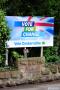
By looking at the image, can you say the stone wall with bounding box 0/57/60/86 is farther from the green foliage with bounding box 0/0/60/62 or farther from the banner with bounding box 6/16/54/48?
the green foliage with bounding box 0/0/60/62

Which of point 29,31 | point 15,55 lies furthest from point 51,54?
point 15,55

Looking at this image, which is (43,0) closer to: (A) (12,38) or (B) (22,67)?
(A) (12,38)

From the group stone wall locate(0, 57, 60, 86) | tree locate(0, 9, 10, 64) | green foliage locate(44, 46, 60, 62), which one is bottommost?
stone wall locate(0, 57, 60, 86)

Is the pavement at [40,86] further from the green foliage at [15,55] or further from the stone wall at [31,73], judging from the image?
the green foliage at [15,55]

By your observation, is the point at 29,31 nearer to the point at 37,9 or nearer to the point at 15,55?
the point at 15,55

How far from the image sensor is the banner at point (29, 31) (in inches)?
424

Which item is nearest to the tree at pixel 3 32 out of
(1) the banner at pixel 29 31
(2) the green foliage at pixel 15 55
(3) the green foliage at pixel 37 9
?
(1) the banner at pixel 29 31

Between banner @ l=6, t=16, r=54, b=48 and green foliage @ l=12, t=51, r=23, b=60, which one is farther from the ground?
banner @ l=6, t=16, r=54, b=48

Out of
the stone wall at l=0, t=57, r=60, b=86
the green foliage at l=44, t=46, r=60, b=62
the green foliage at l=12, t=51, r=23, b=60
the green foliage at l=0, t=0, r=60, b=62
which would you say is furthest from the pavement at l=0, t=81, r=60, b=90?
the green foliage at l=0, t=0, r=60, b=62

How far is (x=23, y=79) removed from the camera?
1026 centimetres

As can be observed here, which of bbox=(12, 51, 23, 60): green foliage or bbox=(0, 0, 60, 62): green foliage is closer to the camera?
bbox=(12, 51, 23, 60): green foliage

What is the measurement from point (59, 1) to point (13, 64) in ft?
10.8

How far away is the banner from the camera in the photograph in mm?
10781

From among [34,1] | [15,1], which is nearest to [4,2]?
[15,1]
